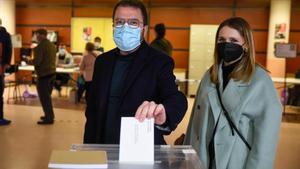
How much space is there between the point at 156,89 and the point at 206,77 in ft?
2.02

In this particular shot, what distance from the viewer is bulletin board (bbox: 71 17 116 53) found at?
11.8m

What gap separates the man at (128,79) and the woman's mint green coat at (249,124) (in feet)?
1.43

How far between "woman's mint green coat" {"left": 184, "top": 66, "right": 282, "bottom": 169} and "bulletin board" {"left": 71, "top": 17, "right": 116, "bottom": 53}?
32.2 ft

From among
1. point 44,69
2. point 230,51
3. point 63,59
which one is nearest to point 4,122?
point 44,69

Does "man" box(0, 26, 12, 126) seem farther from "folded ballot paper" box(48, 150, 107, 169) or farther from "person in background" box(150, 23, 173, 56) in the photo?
"folded ballot paper" box(48, 150, 107, 169)

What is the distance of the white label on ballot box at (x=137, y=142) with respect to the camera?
1.19 m

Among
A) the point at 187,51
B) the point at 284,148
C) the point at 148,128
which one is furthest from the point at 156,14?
the point at 148,128

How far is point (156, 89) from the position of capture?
5.68ft

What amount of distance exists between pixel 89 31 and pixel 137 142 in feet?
35.9

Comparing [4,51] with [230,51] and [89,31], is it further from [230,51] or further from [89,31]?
[89,31]

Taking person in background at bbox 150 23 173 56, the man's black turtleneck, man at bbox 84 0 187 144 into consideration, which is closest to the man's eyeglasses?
man at bbox 84 0 187 144

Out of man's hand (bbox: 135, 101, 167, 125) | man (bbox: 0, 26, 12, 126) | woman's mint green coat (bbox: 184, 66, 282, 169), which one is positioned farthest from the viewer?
man (bbox: 0, 26, 12, 126)

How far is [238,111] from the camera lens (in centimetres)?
201

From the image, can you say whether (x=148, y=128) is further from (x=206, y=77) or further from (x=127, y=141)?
(x=206, y=77)
